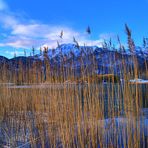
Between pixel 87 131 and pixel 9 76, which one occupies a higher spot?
pixel 9 76

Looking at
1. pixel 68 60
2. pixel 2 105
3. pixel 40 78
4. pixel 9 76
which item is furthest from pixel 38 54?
pixel 2 105

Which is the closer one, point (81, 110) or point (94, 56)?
point (94, 56)

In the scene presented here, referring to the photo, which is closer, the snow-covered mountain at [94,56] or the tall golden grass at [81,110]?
the snow-covered mountain at [94,56]

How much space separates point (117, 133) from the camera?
2.78 m

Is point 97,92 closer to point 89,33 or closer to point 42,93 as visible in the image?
point 89,33

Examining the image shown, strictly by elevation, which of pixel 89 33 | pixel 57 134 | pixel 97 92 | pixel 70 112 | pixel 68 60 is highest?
pixel 89 33

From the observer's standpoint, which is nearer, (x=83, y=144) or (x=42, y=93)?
(x=83, y=144)

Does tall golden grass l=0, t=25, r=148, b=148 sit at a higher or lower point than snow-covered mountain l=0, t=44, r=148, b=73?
lower

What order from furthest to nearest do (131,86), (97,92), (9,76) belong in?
(9,76), (97,92), (131,86)

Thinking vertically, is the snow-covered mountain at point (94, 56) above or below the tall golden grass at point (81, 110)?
above

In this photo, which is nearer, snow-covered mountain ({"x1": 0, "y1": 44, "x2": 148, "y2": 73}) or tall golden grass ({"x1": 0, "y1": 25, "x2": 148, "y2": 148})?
snow-covered mountain ({"x1": 0, "y1": 44, "x2": 148, "y2": 73})

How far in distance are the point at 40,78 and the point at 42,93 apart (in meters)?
0.24

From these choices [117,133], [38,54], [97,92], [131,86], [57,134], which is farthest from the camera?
[38,54]

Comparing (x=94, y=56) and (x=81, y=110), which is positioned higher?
(x=94, y=56)
